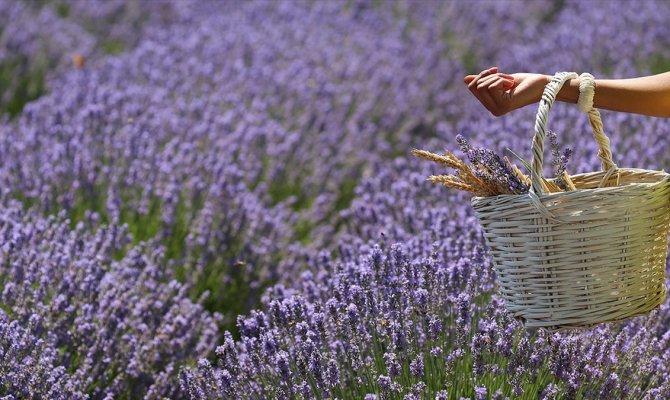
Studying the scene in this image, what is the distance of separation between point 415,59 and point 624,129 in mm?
2244

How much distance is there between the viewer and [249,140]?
4.46 metres

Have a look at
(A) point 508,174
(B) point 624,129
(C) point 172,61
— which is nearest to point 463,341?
(A) point 508,174

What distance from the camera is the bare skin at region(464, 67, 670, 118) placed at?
225cm

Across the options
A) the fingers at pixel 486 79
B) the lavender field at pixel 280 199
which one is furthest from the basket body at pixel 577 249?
the fingers at pixel 486 79

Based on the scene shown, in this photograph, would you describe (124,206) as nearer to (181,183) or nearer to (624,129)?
(181,183)

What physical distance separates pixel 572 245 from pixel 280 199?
2548mm

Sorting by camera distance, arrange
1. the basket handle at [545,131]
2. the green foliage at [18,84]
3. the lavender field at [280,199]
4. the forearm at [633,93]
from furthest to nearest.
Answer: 1. the green foliage at [18,84]
2. the lavender field at [280,199]
3. the forearm at [633,93]
4. the basket handle at [545,131]

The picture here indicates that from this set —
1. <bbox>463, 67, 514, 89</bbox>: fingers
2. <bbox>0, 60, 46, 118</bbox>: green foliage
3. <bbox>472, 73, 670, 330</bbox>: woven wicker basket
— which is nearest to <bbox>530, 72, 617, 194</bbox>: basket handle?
<bbox>472, 73, 670, 330</bbox>: woven wicker basket

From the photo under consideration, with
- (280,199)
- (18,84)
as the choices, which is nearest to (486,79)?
(280,199)

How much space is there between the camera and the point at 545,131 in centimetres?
217

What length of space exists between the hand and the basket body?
0.77 ft

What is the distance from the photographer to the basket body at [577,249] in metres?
2.12

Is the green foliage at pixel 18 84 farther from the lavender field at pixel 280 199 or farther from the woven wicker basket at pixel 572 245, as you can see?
the woven wicker basket at pixel 572 245

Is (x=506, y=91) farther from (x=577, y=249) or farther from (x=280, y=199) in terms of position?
(x=280, y=199)
